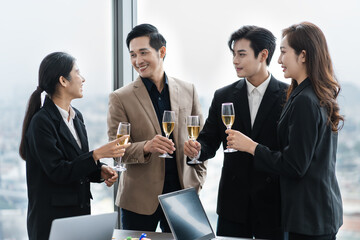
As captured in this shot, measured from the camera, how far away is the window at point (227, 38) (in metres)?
3.50

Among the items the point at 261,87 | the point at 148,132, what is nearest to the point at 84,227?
the point at 148,132

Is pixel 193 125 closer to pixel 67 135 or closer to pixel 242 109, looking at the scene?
pixel 242 109

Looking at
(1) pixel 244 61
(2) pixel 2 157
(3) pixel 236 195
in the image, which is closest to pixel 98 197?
(2) pixel 2 157

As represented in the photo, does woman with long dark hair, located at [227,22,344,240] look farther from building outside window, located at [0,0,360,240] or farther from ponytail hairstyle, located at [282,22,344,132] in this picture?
building outside window, located at [0,0,360,240]

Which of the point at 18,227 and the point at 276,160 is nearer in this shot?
the point at 276,160

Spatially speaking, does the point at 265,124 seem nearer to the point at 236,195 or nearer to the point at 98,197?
the point at 236,195

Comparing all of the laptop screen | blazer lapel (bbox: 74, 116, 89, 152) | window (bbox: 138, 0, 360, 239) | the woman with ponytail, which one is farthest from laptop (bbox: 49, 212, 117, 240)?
window (bbox: 138, 0, 360, 239)

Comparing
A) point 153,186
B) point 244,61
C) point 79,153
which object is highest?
point 244,61

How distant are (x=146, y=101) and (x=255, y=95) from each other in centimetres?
76

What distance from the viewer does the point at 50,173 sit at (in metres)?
2.45

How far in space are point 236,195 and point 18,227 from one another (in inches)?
67.5

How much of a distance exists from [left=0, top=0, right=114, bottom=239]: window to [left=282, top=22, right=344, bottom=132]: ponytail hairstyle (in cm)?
200

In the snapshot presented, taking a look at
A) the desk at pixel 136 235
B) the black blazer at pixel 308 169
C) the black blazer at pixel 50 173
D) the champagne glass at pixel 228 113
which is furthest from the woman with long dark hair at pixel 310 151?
the black blazer at pixel 50 173

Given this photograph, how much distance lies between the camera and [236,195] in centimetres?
269
